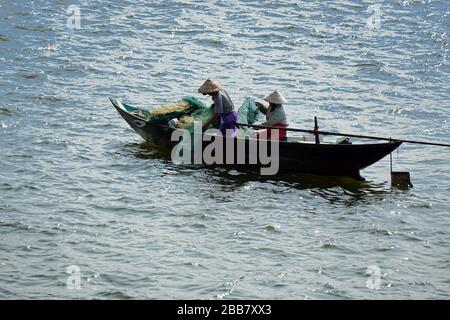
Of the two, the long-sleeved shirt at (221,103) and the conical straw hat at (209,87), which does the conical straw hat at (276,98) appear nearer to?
the long-sleeved shirt at (221,103)

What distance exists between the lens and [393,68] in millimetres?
25031

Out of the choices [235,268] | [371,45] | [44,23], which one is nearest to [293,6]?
[371,45]

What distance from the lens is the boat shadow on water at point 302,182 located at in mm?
17484

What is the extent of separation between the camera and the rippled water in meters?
14.4

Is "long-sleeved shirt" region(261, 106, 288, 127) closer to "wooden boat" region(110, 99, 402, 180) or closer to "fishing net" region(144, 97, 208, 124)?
"wooden boat" region(110, 99, 402, 180)

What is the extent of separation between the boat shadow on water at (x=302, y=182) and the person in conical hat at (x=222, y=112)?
2.28ft

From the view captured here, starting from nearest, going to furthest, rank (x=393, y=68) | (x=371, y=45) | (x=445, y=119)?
(x=445, y=119), (x=393, y=68), (x=371, y=45)

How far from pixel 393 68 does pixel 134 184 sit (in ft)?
31.1

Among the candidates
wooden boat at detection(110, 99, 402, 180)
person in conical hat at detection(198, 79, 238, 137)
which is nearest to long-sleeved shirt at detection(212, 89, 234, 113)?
person in conical hat at detection(198, 79, 238, 137)

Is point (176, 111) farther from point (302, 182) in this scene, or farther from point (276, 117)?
point (302, 182)

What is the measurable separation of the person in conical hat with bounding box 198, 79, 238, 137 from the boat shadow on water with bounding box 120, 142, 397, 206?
27.4 inches

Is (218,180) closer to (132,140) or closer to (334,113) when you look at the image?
(132,140)

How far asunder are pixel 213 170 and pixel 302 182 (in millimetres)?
1544

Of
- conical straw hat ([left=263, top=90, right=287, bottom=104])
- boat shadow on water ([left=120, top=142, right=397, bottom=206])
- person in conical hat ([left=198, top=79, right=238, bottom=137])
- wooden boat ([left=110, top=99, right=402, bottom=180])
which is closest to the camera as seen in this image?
wooden boat ([left=110, top=99, right=402, bottom=180])
